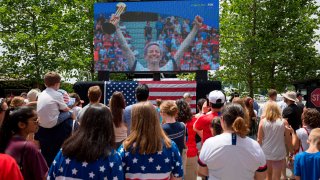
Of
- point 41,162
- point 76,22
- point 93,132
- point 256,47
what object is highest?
point 76,22

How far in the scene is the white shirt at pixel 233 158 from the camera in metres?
3.46

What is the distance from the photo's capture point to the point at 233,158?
11.4 ft

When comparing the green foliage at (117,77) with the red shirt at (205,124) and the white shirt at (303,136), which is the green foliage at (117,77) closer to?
the red shirt at (205,124)

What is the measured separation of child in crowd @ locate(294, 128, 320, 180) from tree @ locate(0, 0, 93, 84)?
1939cm

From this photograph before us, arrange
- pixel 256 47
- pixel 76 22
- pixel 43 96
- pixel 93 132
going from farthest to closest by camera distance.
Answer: pixel 76 22, pixel 256 47, pixel 43 96, pixel 93 132

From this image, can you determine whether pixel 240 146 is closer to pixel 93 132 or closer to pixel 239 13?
pixel 93 132

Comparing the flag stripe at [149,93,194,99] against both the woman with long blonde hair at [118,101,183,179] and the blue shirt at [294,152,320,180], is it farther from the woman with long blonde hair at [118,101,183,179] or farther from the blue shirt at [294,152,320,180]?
the woman with long blonde hair at [118,101,183,179]

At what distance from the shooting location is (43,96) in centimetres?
548

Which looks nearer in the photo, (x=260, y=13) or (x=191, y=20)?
(x=191, y=20)

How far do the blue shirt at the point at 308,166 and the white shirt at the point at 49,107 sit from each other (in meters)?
3.16

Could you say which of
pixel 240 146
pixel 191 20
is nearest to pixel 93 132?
pixel 240 146

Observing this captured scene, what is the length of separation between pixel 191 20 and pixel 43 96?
34.1ft

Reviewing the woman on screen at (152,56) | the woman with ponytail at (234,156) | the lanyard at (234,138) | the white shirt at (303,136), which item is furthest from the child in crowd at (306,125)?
the woman on screen at (152,56)

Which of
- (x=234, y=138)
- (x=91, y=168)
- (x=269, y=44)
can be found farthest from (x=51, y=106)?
(x=269, y=44)
